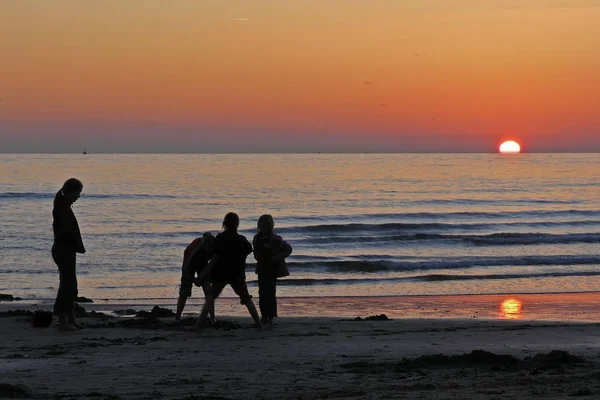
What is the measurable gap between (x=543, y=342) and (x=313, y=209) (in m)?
35.3

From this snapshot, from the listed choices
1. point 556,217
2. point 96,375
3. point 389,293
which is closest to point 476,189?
point 556,217

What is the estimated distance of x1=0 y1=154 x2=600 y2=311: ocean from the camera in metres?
21.0

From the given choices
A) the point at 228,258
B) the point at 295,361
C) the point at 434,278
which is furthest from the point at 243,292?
the point at 434,278

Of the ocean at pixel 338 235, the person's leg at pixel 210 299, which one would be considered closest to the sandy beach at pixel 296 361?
the person's leg at pixel 210 299

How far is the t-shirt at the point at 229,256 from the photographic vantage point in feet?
36.5

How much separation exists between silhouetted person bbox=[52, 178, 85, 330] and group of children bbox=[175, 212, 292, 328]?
1.63 meters

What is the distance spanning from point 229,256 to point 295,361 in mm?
2659

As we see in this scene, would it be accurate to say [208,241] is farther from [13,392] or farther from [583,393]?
[583,393]

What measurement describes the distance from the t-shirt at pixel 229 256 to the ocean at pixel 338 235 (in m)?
6.87

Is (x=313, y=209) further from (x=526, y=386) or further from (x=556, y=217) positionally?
(x=526, y=386)

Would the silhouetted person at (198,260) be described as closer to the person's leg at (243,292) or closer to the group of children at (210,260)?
the group of children at (210,260)

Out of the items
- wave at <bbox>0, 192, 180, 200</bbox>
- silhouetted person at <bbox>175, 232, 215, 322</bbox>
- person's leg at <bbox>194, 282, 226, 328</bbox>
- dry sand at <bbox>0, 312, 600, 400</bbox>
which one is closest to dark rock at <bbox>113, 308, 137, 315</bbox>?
dry sand at <bbox>0, 312, 600, 400</bbox>

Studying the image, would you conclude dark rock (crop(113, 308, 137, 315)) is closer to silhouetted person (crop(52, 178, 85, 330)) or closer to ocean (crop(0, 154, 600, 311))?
ocean (crop(0, 154, 600, 311))

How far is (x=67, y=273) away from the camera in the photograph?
10.8m
